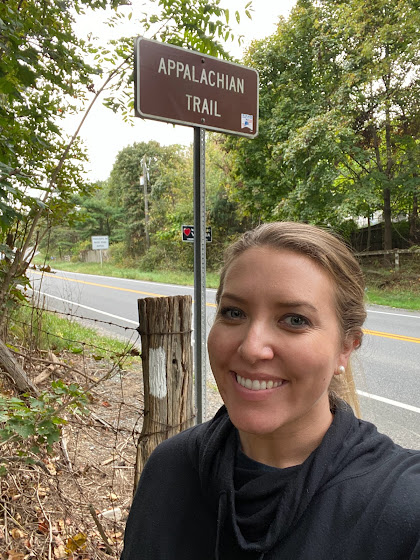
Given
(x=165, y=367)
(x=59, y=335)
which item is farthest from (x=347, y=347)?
(x=59, y=335)

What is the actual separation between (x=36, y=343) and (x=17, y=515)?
2455 millimetres

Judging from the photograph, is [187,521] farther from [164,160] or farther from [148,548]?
[164,160]

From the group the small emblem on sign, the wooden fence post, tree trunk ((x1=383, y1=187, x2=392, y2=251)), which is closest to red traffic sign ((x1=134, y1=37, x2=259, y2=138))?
the small emblem on sign

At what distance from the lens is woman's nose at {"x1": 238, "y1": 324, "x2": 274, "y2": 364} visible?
89cm

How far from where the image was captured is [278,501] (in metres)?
0.84

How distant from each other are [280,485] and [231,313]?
0.38 m

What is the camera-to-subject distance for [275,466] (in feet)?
3.13

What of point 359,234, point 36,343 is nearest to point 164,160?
point 359,234

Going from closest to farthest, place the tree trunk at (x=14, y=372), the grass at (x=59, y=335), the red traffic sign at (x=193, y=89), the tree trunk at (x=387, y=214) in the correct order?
the red traffic sign at (x=193, y=89) < the tree trunk at (x=14, y=372) < the grass at (x=59, y=335) < the tree trunk at (x=387, y=214)

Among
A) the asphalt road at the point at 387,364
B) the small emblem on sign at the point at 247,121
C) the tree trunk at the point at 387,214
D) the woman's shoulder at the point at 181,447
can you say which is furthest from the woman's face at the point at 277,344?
the tree trunk at the point at 387,214

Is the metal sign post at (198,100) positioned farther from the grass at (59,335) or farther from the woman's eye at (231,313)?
the grass at (59,335)

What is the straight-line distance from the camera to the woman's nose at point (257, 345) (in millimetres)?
894

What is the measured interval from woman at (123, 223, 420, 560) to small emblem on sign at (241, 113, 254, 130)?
1061 millimetres

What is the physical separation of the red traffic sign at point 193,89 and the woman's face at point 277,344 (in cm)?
104
